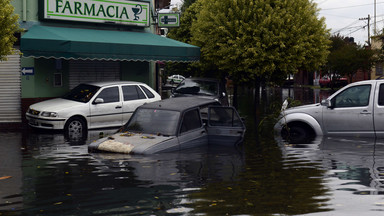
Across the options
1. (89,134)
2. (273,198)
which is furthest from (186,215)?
(89,134)

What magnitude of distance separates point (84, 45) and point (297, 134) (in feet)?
→ 25.5

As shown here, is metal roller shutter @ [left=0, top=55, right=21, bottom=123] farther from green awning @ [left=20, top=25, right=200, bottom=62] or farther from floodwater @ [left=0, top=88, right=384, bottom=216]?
floodwater @ [left=0, top=88, right=384, bottom=216]

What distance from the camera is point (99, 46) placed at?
17.5 m

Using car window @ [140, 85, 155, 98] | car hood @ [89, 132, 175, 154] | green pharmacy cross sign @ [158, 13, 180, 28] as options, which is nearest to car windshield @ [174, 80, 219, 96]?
green pharmacy cross sign @ [158, 13, 180, 28]

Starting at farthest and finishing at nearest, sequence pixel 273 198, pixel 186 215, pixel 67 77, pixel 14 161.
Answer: pixel 67 77 < pixel 14 161 < pixel 273 198 < pixel 186 215

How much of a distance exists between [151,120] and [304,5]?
1151 cm

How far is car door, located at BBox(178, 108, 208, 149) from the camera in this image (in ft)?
34.7

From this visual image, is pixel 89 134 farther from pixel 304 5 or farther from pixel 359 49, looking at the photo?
pixel 359 49

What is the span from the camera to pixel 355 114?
495 inches

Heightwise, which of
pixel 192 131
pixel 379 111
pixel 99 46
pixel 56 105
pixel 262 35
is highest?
pixel 262 35

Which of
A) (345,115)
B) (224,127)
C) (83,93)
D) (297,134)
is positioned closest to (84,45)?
(83,93)

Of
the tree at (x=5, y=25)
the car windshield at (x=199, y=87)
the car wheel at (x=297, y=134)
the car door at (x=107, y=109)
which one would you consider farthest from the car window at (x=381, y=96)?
the tree at (x=5, y=25)

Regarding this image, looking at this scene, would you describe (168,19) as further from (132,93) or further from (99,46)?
(132,93)

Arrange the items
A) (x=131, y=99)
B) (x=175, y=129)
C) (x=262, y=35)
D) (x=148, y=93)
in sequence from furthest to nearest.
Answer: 1. (x=262, y=35)
2. (x=148, y=93)
3. (x=131, y=99)
4. (x=175, y=129)
